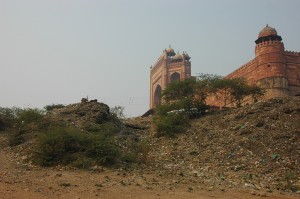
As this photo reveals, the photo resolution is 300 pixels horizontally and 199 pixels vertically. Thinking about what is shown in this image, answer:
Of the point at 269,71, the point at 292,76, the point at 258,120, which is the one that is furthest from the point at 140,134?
the point at 292,76

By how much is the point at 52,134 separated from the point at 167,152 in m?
4.56

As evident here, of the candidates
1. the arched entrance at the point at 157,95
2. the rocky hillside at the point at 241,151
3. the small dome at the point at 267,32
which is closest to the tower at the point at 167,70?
the arched entrance at the point at 157,95

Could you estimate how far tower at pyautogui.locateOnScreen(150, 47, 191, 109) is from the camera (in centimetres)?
4534

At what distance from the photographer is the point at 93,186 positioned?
8.81 metres

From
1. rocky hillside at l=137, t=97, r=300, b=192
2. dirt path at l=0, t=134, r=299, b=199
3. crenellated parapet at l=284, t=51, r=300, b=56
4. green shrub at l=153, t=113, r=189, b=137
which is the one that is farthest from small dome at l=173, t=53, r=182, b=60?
dirt path at l=0, t=134, r=299, b=199

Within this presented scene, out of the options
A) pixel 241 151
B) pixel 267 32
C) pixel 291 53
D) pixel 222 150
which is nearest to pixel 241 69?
pixel 267 32

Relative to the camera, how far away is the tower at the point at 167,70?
45.3m

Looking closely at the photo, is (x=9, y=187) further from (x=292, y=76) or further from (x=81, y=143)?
(x=292, y=76)

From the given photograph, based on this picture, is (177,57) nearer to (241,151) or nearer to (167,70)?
(167,70)

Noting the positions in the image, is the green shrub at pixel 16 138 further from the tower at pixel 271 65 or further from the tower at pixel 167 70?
the tower at pixel 167 70

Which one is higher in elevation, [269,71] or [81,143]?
[269,71]

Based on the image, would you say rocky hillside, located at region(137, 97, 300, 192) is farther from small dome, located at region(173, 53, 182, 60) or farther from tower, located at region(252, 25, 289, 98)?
small dome, located at region(173, 53, 182, 60)

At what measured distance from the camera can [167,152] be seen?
14.3 metres

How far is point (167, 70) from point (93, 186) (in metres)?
38.6
